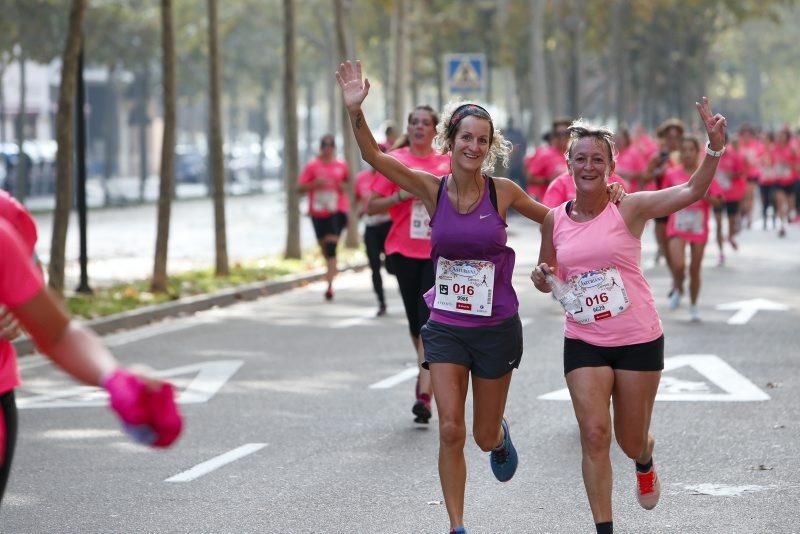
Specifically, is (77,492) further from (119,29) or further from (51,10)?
(119,29)

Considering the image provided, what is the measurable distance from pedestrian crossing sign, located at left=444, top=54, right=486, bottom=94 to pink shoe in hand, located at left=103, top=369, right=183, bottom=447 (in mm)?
26667

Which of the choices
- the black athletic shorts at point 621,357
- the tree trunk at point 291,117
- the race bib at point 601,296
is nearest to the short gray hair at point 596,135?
the race bib at point 601,296

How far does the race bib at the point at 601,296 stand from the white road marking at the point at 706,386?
4478 millimetres

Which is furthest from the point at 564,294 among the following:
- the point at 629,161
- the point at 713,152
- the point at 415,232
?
the point at 629,161

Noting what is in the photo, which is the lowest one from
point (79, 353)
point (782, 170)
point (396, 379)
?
point (396, 379)

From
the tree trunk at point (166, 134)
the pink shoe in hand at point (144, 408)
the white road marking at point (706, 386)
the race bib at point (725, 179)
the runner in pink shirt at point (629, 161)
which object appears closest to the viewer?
the pink shoe in hand at point (144, 408)

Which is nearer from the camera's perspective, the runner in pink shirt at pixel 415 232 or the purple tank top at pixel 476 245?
the purple tank top at pixel 476 245

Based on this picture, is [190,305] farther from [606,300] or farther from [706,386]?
[606,300]

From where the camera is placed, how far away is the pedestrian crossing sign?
1180 inches

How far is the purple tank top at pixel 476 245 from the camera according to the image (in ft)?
22.4

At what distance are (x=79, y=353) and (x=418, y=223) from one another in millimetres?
6277

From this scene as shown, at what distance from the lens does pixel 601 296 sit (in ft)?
21.5

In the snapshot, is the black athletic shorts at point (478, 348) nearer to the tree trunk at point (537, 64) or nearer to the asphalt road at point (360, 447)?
the asphalt road at point (360, 447)

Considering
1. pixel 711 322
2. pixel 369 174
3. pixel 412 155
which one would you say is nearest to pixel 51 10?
pixel 369 174
